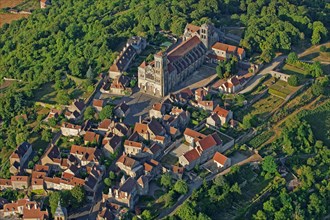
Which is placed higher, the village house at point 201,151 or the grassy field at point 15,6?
the village house at point 201,151

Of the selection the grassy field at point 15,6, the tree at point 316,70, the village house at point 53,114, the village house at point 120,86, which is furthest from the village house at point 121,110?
the grassy field at point 15,6

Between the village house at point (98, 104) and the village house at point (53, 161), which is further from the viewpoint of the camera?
the village house at point (98, 104)

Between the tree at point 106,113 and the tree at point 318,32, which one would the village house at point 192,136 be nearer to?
the tree at point 106,113

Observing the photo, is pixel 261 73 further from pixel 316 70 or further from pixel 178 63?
pixel 178 63

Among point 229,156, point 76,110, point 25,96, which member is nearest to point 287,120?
point 229,156

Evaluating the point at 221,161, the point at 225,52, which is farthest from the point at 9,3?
the point at 221,161

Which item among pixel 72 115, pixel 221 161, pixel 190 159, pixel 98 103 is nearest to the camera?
pixel 190 159
